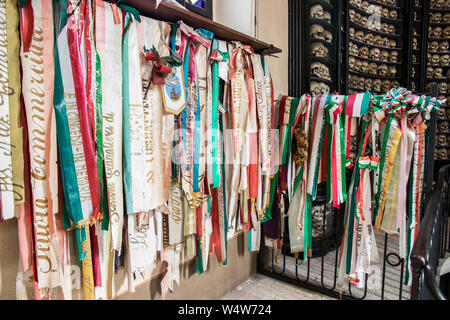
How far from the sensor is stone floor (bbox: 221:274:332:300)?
1881mm

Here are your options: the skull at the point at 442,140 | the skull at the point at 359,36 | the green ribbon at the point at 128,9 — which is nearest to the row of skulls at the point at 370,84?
the skull at the point at 359,36

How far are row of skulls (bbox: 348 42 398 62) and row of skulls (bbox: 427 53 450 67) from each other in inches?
27.1

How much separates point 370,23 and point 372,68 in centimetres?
56

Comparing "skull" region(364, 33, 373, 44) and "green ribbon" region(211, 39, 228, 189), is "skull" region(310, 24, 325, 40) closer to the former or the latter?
"skull" region(364, 33, 373, 44)

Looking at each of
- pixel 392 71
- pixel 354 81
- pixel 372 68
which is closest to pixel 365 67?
pixel 372 68

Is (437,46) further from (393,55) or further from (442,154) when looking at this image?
(442,154)

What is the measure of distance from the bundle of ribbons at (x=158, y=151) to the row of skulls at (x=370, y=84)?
6.48 feet

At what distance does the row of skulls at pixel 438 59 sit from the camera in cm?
394

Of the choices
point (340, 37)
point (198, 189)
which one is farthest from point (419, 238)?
point (340, 37)

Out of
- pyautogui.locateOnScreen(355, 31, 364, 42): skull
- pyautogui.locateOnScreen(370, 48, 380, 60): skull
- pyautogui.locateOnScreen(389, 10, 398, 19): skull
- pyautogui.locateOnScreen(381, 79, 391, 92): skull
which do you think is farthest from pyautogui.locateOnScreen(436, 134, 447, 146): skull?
pyautogui.locateOnScreen(355, 31, 364, 42): skull

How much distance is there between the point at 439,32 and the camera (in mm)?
3922

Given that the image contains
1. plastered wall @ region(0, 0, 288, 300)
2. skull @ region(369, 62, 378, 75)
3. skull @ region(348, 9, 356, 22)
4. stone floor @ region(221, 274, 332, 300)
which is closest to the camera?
plastered wall @ region(0, 0, 288, 300)
